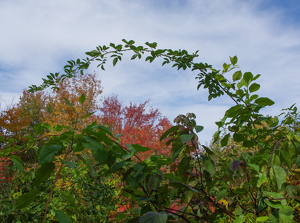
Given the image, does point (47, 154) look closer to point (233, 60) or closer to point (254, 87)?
point (254, 87)

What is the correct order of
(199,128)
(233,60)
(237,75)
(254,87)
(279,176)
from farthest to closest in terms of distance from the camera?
(233,60) → (237,75) → (254,87) → (199,128) → (279,176)

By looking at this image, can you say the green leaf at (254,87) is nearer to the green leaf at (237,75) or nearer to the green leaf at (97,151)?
the green leaf at (237,75)

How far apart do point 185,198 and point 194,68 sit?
1.45m

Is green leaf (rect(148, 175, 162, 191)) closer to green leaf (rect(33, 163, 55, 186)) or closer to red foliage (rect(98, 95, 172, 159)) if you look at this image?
green leaf (rect(33, 163, 55, 186))

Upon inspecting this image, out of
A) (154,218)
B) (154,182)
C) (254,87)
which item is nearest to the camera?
(154,218)

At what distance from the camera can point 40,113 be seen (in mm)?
19172

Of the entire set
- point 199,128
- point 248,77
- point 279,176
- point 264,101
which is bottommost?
point 279,176

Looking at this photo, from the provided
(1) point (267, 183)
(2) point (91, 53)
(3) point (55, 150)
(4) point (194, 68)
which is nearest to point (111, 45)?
(2) point (91, 53)

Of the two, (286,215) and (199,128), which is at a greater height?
(199,128)

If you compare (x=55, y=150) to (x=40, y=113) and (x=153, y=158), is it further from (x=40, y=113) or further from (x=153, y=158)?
(x=40, y=113)

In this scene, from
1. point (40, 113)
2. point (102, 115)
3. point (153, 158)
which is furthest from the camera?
point (40, 113)

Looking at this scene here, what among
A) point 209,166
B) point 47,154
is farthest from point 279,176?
point 47,154

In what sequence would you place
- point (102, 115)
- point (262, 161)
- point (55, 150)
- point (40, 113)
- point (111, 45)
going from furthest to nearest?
point (40, 113)
point (102, 115)
point (111, 45)
point (262, 161)
point (55, 150)

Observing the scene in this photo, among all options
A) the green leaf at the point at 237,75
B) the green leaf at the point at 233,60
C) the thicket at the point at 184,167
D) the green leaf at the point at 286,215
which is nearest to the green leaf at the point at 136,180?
the thicket at the point at 184,167
